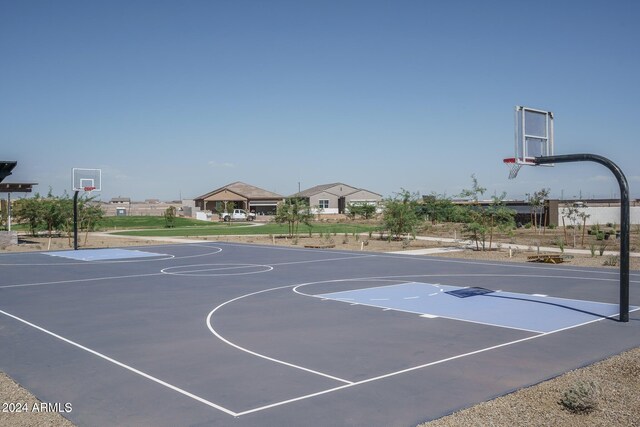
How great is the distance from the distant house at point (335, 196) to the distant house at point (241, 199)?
15.8 feet

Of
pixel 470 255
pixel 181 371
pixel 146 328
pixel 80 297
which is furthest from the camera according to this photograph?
pixel 470 255

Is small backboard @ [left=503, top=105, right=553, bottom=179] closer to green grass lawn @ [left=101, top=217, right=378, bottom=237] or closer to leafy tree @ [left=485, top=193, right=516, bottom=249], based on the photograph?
leafy tree @ [left=485, top=193, right=516, bottom=249]

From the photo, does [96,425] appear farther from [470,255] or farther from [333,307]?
[470,255]

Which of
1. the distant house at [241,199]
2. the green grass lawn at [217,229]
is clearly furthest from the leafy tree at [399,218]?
the distant house at [241,199]

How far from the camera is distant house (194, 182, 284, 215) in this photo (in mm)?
87938

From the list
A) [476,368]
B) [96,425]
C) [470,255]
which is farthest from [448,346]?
[470,255]

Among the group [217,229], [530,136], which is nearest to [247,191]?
[217,229]

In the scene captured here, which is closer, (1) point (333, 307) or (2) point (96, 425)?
(2) point (96, 425)

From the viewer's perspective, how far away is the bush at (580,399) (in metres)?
6.96

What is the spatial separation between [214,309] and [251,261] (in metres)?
12.1

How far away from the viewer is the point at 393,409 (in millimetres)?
7199

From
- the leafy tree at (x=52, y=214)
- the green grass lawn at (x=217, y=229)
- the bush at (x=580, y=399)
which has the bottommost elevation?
the bush at (x=580, y=399)

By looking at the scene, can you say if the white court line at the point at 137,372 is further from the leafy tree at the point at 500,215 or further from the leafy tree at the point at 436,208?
the leafy tree at the point at 436,208

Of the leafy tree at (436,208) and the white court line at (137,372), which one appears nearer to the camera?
the white court line at (137,372)
